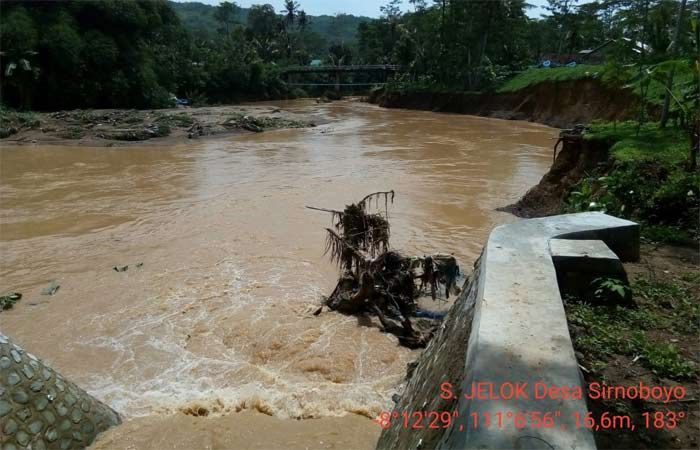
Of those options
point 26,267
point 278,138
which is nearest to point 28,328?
point 26,267

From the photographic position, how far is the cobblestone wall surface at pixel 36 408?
9.27 ft

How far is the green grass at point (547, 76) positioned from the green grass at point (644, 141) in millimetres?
18594

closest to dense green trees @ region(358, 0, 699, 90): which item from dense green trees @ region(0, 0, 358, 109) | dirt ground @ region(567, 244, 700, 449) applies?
dense green trees @ region(0, 0, 358, 109)

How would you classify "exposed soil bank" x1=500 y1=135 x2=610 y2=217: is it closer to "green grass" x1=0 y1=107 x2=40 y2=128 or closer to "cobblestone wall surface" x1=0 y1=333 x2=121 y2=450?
"cobblestone wall surface" x1=0 y1=333 x2=121 y2=450

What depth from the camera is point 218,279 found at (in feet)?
A: 25.6

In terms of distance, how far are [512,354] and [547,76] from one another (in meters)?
35.0

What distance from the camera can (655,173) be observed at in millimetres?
6598

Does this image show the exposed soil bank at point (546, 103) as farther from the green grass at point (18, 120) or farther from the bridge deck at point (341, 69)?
the green grass at point (18, 120)

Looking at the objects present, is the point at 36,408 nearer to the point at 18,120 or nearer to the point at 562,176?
the point at 562,176

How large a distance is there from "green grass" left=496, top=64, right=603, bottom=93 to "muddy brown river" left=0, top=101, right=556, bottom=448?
13.7 m

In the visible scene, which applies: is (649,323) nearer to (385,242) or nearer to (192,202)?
(385,242)

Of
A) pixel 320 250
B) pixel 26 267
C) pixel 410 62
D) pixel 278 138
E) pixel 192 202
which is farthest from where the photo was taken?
pixel 410 62

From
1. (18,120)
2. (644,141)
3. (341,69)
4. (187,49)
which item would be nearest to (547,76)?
(644,141)

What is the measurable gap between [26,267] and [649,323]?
8.98m
